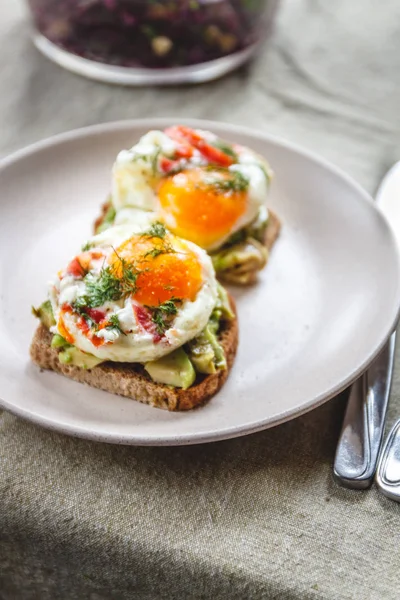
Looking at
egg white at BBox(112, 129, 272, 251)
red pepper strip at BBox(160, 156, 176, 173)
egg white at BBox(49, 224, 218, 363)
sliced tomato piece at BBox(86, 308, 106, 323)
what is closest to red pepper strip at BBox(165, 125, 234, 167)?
egg white at BBox(112, 129, 272, 251)

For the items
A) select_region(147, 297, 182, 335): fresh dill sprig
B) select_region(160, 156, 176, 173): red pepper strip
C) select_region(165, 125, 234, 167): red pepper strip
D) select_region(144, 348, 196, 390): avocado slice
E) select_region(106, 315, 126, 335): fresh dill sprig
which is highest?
select_region(165, 125, 234, 167): red pepper strip

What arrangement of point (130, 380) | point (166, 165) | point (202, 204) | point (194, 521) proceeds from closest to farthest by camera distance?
point (194, 521)
point (130, 380)
point (202, 204)
point (166, 165)

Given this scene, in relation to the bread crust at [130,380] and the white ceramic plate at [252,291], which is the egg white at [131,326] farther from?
the white ceramic plate at [252,291]

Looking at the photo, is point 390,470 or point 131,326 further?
point 131,326

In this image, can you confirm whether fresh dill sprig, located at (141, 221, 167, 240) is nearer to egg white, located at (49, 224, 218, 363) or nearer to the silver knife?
egg white, located at (49, 224, 218, 363)

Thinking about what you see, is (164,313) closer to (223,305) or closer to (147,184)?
(223,305)

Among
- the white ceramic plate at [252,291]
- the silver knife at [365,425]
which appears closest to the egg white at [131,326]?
the white ceramic plate at [252,291]

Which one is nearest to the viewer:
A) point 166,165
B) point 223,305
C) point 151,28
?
point 223,305

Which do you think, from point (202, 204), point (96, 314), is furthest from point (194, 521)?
point (202, 204)
